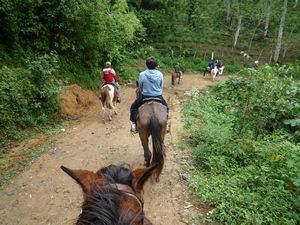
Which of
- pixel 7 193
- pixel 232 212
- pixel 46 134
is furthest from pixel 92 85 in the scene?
pixel 232 212

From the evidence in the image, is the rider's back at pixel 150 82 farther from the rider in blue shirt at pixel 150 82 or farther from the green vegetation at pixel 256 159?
the green vegetation at pixel 256 159

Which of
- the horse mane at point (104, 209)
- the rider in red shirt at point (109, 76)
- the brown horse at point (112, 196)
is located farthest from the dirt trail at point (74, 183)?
the horse mane at point (104, 209)

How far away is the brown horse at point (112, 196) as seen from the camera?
4.77ft

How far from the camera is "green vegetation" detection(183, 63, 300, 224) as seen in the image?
17.1ft

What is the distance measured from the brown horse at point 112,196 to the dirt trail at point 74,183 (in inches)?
97.9

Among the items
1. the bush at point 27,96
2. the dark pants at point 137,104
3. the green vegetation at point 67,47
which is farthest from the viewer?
the green vegetation at point 67,47

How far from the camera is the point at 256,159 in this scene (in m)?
6.62

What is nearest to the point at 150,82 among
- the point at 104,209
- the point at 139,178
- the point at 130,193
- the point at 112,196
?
the point at 139,178

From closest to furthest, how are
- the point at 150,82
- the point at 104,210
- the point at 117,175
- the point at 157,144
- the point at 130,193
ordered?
the point at 104,210 < the point at 130,193 < the point at 117,175 < the point at 157,144 < the point at 150,82

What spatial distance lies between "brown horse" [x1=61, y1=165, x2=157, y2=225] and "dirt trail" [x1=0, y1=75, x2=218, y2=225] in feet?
8.16

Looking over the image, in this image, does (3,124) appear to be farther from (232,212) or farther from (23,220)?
(232,212)

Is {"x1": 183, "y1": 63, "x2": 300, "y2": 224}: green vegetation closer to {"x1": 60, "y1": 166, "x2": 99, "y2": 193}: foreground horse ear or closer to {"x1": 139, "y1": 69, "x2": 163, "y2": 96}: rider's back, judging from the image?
{"x1": 139, "y1": 69, "x2": 163, "y2": 96}: rider's back

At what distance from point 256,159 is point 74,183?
13.1 ft

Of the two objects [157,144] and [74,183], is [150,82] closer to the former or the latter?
[157,144]
